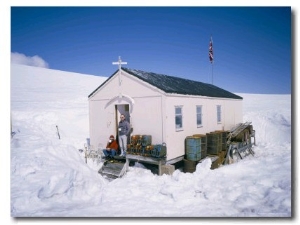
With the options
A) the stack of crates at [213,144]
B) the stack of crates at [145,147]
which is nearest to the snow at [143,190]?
the stack of crates at [145,147]

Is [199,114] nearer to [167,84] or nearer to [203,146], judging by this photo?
[203,146]

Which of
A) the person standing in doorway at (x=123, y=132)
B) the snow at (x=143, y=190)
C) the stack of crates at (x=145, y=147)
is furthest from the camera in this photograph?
the person standing in doorway at (x=123, y=132)

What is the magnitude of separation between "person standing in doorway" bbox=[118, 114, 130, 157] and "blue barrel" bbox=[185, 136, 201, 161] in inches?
104

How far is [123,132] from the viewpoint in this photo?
1034 cm

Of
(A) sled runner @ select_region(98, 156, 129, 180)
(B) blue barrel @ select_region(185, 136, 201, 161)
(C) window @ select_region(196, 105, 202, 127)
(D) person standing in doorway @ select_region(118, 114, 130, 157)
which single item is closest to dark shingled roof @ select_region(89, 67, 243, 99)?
(C) window @ select_region(196, 105, 202, 127)

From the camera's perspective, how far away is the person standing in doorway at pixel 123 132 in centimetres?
1026

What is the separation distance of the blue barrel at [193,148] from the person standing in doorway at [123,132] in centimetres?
265

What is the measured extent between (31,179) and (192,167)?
20.2ft

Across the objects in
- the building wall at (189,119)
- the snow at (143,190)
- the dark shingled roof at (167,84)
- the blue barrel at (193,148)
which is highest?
the dark shingled roof at (167,84)

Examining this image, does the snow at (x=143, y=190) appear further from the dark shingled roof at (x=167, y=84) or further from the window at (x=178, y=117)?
the dark shingled roof at (x=167, y=84)

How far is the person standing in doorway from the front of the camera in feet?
33.7

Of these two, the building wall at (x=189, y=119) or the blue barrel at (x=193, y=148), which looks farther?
the blue barrel at (x=193, y=148)

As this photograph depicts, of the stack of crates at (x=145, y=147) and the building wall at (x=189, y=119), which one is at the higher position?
the building wall at (x=189, y=119)
